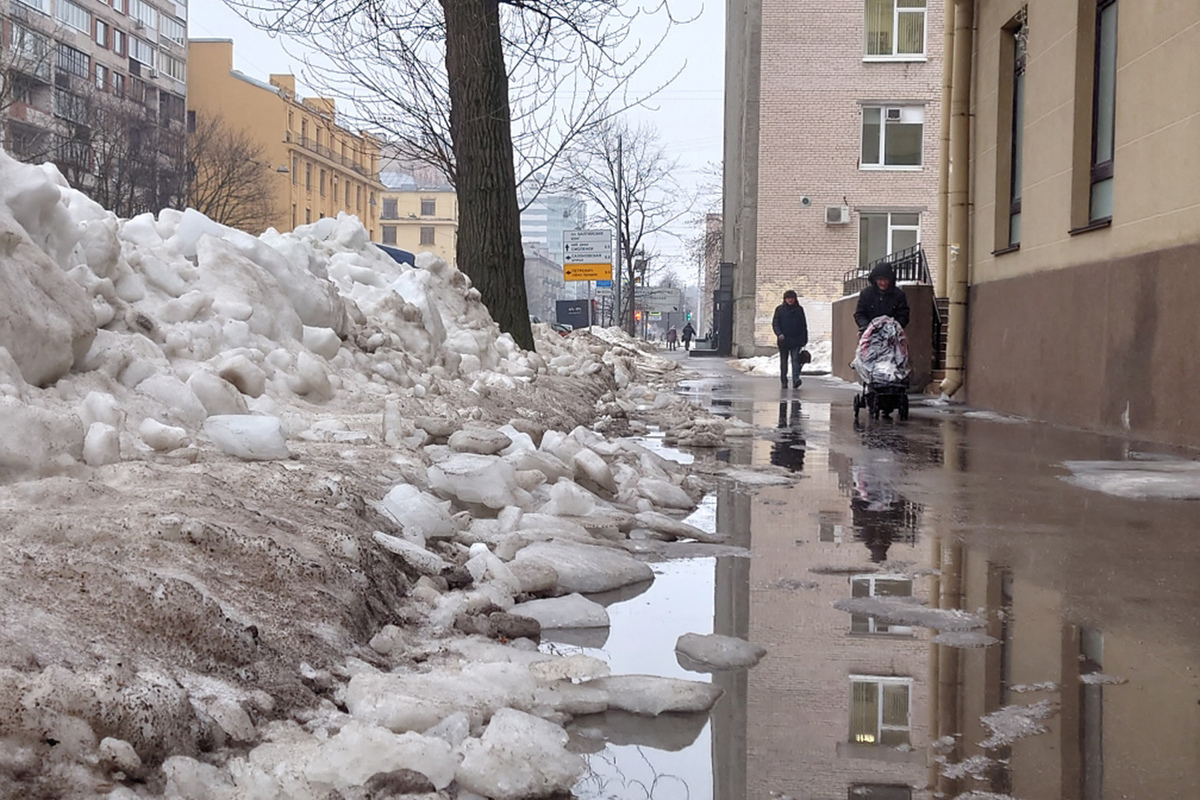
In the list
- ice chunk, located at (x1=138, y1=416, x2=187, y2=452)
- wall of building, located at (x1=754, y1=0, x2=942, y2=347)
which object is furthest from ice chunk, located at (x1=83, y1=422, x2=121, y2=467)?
wall of building, located at (x1=754, y1=0, x2=942, y2=347)

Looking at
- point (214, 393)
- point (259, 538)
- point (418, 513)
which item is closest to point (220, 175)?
point (214, 393)

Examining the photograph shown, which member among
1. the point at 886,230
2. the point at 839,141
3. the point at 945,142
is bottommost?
the point at 945,142

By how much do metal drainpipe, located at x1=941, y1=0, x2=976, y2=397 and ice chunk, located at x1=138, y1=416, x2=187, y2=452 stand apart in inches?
504

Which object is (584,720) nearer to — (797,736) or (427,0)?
(797,736)

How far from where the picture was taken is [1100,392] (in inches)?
448

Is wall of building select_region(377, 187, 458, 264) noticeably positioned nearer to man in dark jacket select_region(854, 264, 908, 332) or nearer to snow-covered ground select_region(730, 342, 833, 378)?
snow-covered ground select_region(730, 342, 833, 378)

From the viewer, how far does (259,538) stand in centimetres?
360

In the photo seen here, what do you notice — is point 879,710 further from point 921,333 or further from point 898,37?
point 898,37

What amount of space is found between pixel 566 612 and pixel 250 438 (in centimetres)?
181

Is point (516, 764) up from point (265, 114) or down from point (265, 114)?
down

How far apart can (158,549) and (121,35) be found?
77050 mm

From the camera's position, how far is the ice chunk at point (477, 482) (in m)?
5.43

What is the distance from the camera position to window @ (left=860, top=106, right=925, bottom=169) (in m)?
34.6

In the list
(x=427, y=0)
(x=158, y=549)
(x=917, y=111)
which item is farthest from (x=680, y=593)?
(x=917, y=111)
